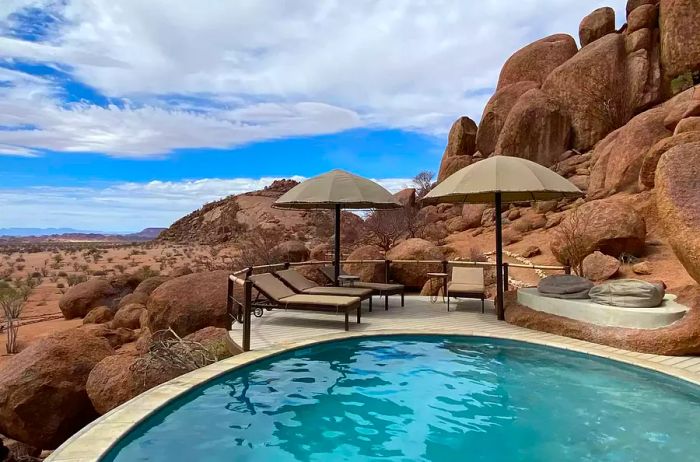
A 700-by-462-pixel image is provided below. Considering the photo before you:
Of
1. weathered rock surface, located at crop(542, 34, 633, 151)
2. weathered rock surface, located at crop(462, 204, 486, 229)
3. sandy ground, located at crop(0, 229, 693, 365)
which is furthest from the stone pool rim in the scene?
weathered rock surface, located at crop(542, 34, 633, 151)

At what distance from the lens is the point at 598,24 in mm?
26609

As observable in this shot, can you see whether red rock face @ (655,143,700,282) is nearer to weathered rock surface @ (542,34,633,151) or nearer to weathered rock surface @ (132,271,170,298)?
weathered rock surface @ (132,271,170,298)

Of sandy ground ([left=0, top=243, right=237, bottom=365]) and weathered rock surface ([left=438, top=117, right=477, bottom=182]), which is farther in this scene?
weathered rock surface ([left=438, top=117, right=477, bottom=182])

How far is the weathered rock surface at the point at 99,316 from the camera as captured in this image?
13203 mm

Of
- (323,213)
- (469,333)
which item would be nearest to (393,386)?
(469,333)

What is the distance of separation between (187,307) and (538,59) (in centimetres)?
2689

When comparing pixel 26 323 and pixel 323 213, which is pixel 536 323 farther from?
pixel 323 213

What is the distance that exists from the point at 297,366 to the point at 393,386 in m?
1.30

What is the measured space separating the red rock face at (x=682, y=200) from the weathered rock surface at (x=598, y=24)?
23498 millimetres

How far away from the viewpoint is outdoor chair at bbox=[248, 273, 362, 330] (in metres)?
7.77

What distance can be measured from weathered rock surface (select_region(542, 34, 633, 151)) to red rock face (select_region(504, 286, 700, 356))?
741 inches

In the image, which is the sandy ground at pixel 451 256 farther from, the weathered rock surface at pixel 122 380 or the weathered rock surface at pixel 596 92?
the weathered rock surface at pixel 596 92

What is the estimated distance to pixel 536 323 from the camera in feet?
26.3

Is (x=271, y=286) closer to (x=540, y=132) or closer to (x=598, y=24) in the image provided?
(x=540, y=132)
